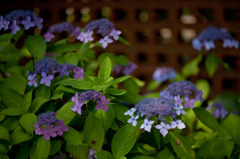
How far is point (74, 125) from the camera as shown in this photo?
52.3 inches

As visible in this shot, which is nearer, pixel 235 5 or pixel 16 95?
pixel 16 95

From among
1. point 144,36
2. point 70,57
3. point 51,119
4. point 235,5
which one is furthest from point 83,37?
point 144,36

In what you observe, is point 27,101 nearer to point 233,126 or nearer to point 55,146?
point 55,146

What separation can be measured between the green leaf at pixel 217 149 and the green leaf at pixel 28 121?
71 centimetres

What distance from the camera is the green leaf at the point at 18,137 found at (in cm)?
116

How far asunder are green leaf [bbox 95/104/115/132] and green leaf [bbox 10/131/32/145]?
271 mm

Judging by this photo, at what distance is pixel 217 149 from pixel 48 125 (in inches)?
28.2

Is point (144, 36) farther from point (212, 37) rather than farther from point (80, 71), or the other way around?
point (80, 71)

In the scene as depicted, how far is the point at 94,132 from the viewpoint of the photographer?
1140mm

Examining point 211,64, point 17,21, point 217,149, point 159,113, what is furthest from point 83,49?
point 211,64

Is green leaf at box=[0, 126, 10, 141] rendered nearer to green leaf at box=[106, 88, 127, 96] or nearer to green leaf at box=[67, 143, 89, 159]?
green leaf at box=[67, 143, 89, 159]

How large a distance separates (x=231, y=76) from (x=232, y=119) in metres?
1.86

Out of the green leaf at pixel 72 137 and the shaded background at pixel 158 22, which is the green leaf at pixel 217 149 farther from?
the shaded background at pixel 158 22

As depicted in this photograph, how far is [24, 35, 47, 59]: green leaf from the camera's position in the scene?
1.41 meters
